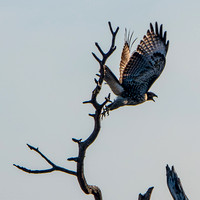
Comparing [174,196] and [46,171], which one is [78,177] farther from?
[174,196]

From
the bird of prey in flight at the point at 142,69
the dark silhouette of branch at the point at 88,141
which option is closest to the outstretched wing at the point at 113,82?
the bird of prey in flight at the point at 142,69

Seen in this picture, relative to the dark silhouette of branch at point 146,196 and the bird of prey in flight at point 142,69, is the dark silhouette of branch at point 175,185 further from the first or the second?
the bird of prey in flight at point 142,69

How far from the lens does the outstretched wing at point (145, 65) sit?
550 inches

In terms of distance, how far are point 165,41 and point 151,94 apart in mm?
1279

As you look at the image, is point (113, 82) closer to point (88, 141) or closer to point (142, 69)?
point (142, 69)

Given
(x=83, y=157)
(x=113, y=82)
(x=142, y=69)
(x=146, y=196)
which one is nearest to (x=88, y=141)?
(x=83, y=157)

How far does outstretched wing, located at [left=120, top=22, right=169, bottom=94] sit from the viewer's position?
13969mm

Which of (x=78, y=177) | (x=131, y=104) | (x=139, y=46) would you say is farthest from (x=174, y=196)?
(x=139, y=46)

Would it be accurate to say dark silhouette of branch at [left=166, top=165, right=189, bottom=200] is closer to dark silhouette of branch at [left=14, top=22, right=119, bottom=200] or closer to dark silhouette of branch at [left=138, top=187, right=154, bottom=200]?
dark silhouette of branch at [left=138, top=187, right=154, bottom=200]

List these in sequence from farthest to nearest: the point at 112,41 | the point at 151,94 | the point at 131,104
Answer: the point at 151,94 < the point at 131,104 < the point at 112,41

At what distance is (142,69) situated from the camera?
14016 millimetres

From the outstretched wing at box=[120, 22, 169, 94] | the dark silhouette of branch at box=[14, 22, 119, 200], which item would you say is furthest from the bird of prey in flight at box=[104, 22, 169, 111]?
the dark silhouette of branch at box=[14, 22, 119, 200]

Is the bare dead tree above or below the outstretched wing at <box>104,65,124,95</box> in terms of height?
below

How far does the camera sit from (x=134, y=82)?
13953 millimetres
